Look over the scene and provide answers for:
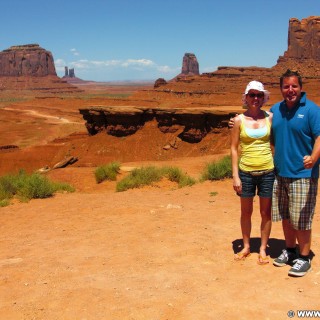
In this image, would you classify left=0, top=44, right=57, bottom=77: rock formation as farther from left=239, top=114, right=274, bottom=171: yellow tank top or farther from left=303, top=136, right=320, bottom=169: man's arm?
left=303, top=136, right=320, bottom=169: man's arm

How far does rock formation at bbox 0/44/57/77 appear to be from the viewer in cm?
13038

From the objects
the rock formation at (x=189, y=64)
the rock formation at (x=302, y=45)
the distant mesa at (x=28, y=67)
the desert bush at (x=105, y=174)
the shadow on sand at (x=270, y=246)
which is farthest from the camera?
the rock formation at (x=189, y=64)

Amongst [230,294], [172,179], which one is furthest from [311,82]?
[230,294]

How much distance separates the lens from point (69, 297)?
355cm

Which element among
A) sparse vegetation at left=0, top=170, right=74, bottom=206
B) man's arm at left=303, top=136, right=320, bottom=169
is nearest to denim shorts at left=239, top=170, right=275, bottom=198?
man's arm at left=303, top=136, right=320, bottom=169

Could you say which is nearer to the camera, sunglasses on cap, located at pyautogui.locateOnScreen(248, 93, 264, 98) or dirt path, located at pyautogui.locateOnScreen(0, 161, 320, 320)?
dirt path, located at pyautogui.locateOnScreen(0, 161, 320, 320)

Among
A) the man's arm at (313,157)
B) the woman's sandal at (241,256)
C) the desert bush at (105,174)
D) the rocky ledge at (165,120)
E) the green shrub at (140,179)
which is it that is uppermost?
the man's arm at (313,157)

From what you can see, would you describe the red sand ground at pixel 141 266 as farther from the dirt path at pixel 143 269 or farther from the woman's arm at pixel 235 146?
the woman's arm at pixel 235 146

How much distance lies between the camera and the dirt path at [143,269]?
329cm

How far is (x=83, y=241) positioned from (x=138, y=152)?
583 inches

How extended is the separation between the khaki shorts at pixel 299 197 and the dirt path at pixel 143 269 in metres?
0.52

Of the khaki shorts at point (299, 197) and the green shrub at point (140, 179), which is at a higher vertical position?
the khaki shorts at point (299, 197)

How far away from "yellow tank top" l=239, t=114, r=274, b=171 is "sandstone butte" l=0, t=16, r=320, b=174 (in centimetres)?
1426

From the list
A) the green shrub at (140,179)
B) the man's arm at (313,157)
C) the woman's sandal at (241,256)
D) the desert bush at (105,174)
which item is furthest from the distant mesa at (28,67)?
the man's arm at (313,157)
